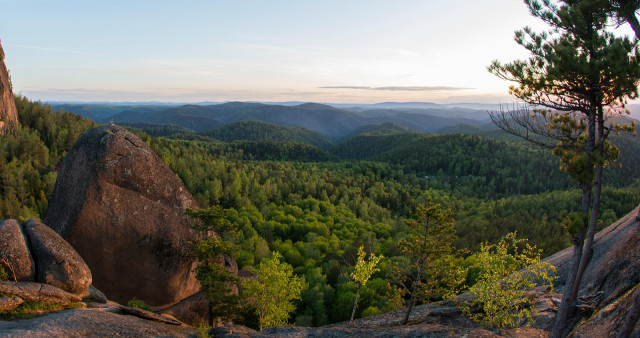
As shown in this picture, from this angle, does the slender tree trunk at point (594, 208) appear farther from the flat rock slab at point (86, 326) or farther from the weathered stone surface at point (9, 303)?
the weathered stone surface at point (9, 303)

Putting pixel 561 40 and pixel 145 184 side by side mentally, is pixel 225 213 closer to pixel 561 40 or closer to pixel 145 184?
pixel 145 184

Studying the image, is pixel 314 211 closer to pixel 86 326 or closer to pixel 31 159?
pixel 31 159

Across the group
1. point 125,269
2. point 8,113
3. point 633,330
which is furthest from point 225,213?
point 8,113

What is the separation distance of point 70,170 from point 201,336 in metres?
20.5

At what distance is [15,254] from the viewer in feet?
59.8

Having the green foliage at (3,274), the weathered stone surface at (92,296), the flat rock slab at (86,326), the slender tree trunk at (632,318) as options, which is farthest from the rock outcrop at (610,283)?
the green foliage at (3,274)

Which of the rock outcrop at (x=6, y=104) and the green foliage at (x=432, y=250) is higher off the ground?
the rock outcrop at (x=6, y=104)

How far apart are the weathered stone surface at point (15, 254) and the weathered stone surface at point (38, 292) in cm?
187

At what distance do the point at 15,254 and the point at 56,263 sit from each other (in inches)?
82.8

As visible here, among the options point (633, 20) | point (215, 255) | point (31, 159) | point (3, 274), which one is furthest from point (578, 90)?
point (31, 159)

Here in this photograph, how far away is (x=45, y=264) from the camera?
62.8 ft

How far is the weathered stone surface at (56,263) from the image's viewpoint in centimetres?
1909

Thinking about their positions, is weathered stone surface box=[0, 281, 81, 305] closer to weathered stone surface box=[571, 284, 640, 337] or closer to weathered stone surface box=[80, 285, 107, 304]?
weathered stone surface box=[80, 285, 107, 304]

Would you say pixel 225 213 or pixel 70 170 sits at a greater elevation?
pixel 70 170
